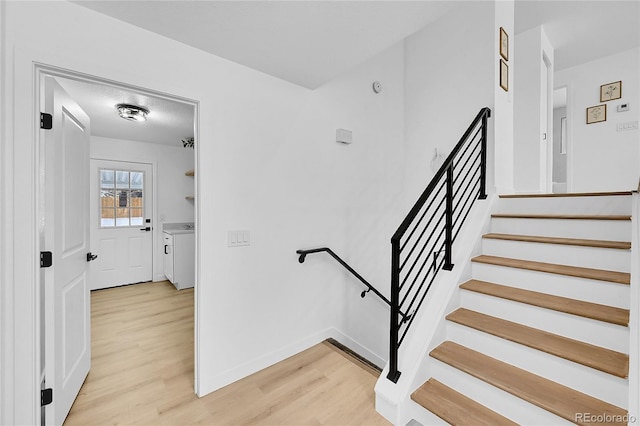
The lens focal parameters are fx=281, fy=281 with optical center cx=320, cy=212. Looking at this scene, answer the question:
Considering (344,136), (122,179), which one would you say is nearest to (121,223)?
(122,179)

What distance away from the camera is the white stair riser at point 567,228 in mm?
1738

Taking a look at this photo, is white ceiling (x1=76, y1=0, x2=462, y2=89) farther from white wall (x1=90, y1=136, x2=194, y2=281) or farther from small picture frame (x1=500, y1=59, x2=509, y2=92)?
white wall (x1=90, y1=136, x2=194, y2=281)

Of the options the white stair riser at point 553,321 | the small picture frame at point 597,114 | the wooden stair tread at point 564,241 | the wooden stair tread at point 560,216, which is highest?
the small picture frame at point 597,114

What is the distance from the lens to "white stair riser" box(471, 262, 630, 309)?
1497 mm

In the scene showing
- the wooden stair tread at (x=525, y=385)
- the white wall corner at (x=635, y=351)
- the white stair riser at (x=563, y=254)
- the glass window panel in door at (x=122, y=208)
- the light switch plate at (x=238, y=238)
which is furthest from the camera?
the glass window panel in door at (x=122, y=208)

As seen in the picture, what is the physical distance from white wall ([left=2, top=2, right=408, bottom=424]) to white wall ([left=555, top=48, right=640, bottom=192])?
2.67 m

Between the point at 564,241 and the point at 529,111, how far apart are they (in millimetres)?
2080

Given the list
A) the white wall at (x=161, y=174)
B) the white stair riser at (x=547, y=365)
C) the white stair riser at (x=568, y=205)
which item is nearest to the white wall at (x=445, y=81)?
the white stair riser at (x=568, y=205)

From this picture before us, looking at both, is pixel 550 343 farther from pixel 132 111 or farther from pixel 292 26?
pixel 132 111

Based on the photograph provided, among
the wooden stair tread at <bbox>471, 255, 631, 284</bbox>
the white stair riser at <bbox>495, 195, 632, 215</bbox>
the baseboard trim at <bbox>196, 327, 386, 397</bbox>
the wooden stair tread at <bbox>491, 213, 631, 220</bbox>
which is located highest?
the white stair riser at <bbox>495, 195, 632, 215</bbox>

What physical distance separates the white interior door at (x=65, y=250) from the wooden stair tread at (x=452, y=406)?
2018 millimetres

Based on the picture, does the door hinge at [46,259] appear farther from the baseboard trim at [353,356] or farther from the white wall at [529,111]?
the white wall at [529,111]

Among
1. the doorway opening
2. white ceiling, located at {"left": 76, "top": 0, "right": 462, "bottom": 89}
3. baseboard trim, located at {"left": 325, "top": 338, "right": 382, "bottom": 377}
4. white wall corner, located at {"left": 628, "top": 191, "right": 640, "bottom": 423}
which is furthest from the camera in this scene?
the doorway opening

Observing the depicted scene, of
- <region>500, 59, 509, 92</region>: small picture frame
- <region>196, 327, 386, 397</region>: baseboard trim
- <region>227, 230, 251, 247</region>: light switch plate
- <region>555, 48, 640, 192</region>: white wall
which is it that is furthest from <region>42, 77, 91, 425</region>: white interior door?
<region>555, 48, 640, 192</region>: white wall
